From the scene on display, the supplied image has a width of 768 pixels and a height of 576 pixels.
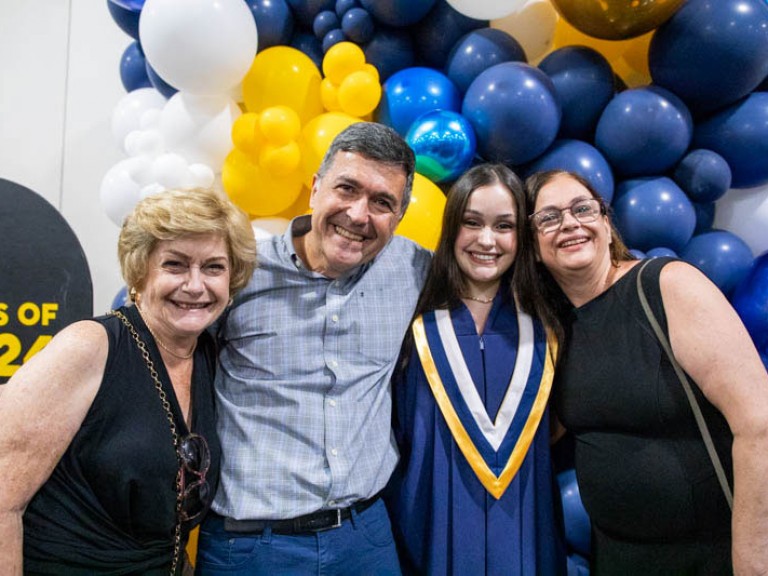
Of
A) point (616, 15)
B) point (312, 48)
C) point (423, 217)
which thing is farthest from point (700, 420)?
point (312, 48)

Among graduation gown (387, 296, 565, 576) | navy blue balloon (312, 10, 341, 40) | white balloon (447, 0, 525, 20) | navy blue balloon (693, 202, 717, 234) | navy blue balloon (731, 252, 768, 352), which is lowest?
graduation gown (387, 296, 565, 576)

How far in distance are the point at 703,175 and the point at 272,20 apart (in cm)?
205

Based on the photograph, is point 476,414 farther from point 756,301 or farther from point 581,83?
point 581,83

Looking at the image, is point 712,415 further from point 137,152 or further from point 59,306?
point 59,306

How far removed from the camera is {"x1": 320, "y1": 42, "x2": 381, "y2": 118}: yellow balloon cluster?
2.39m

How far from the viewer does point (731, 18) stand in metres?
2.12

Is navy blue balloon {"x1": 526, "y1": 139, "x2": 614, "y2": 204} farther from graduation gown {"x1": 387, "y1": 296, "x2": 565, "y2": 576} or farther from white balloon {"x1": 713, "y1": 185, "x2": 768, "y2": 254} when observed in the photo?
graduation gown {"x1": 387, "y1": 296, "x2": 565, "y2": 576}

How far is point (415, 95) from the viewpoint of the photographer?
2.45 m

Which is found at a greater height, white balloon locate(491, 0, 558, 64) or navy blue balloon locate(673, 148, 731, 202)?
white balloon locate(491, 0, 558, 64)

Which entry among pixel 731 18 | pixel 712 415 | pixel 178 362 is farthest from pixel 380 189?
pixel 731 18

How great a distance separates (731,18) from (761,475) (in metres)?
1.74

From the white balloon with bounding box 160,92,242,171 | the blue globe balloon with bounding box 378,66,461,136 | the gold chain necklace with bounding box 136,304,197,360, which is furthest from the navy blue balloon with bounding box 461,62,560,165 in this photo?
the gold chain necklace with bounding box 136,304,197,360

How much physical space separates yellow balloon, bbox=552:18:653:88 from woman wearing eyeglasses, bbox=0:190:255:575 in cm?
195

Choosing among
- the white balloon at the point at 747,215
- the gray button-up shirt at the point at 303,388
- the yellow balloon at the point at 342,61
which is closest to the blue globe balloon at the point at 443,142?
the yellow balloon at the point at 342,61
